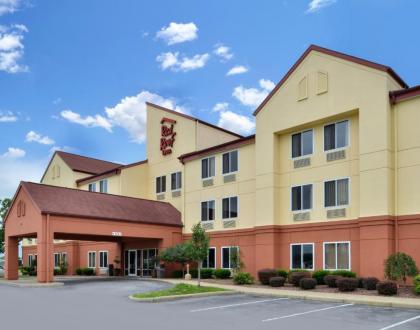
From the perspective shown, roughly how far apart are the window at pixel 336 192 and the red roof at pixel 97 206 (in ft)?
41.2

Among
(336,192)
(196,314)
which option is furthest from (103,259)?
(196,314)

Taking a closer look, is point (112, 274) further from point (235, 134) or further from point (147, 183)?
point (235, 134)

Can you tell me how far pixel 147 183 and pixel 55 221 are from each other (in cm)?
1158

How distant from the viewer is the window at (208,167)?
34.2 meters

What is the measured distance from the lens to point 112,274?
38.8m

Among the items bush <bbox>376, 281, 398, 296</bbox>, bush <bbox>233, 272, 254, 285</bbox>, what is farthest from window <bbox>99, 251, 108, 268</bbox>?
bush <bbox>376, 281, 398, 296</bbox>

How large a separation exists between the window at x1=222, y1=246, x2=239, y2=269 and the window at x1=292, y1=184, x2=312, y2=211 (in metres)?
4.71

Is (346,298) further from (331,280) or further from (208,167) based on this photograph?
(208,167)

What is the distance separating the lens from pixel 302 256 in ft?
90.3

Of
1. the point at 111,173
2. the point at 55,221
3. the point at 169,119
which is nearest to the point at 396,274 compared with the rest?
the point at 55,221

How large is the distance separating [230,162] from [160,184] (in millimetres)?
8126

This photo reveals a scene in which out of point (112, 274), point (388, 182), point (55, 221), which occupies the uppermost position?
point (388, 182)

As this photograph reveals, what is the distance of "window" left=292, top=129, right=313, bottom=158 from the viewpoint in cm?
2784

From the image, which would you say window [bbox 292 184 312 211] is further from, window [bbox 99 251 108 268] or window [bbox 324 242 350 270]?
window [bbox 99 251 108 268]
